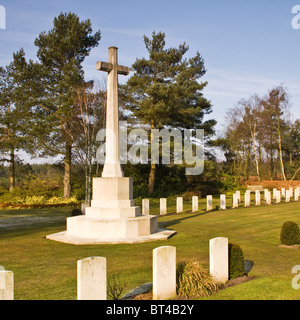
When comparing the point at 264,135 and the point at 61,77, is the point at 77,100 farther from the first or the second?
the point at 264,135

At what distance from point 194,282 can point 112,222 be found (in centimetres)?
492

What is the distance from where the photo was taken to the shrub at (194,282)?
515 centimetres

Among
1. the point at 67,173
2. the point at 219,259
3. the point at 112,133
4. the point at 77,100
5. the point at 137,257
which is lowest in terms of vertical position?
the point at 137,257

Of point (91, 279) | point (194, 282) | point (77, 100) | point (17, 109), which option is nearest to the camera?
point (91, 279)

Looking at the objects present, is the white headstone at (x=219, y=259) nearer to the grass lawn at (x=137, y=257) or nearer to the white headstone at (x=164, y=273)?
the grass lawn at (x=137, y=257)

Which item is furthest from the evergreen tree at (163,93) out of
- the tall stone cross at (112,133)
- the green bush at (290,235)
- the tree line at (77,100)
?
the green bush at (290,235)

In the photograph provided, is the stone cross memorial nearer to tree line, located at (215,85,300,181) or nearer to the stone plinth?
the stone plinth

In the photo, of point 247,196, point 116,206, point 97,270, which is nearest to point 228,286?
point 97,270

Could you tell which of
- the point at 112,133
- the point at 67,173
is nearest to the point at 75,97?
the point at 67,173

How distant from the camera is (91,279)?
4.16 meters

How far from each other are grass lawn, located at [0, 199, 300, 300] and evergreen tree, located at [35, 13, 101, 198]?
1200cm

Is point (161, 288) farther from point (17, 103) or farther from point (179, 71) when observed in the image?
point (17, 103)

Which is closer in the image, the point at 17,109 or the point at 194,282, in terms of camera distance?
the point at 194,282

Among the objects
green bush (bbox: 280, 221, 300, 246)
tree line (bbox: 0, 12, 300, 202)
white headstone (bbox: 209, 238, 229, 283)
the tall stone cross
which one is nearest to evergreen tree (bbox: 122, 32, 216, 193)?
tree line (bbox: 0, 12, 300, 202)
